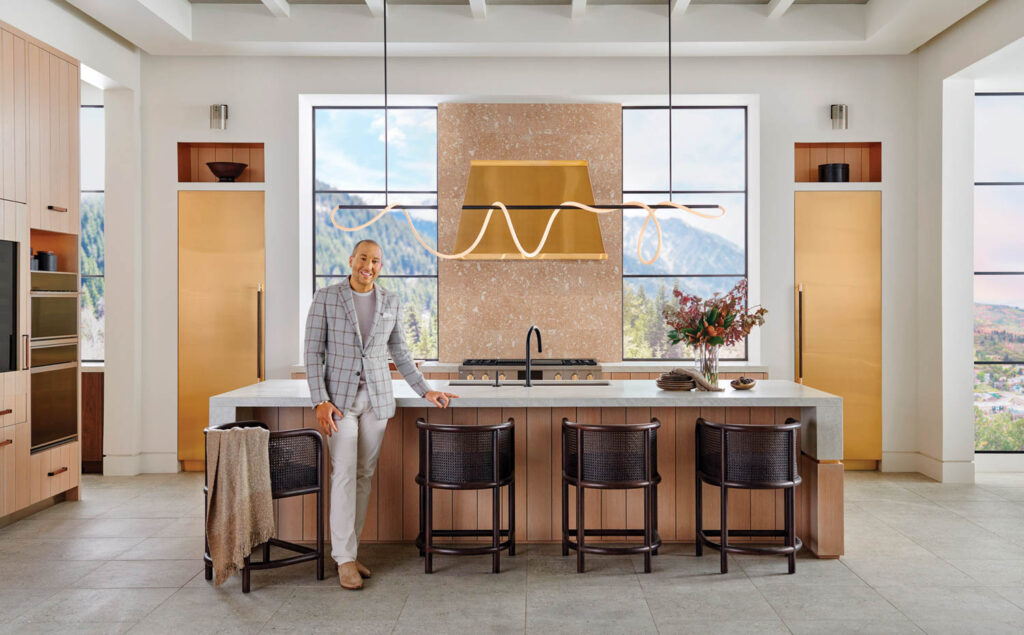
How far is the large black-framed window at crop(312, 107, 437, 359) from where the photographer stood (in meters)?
6.29

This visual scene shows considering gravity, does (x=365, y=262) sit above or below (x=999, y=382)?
above

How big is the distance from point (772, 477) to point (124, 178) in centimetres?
523

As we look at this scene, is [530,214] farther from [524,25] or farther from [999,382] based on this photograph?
[999,382]

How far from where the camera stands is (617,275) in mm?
6094

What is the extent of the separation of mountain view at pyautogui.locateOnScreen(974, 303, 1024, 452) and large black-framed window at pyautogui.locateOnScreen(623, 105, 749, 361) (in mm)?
1934

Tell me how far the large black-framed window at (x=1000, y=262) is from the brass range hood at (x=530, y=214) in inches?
125

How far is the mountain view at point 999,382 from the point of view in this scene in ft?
19.2

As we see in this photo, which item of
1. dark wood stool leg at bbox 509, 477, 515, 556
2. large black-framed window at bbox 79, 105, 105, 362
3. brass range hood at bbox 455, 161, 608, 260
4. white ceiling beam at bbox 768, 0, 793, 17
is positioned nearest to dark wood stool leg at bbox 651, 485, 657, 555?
dark wood stool leg at bbox 509, 477, 515, 556

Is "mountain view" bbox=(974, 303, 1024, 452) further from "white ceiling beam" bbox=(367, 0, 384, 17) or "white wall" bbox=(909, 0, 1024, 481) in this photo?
"white ceiling beam" bbox=(367, 0, 384, 17)

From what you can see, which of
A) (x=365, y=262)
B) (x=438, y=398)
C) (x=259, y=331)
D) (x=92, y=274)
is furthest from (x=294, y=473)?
(x=92, y=274)

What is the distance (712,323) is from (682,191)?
266cm

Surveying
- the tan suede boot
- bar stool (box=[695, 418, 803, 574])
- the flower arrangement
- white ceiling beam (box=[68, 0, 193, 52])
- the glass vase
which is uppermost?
white ceiling beam (box=[68, 0, 193, 52])

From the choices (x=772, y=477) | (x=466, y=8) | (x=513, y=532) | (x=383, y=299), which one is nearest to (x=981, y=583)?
(x=772, y=477)

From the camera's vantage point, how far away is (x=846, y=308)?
5.84m
